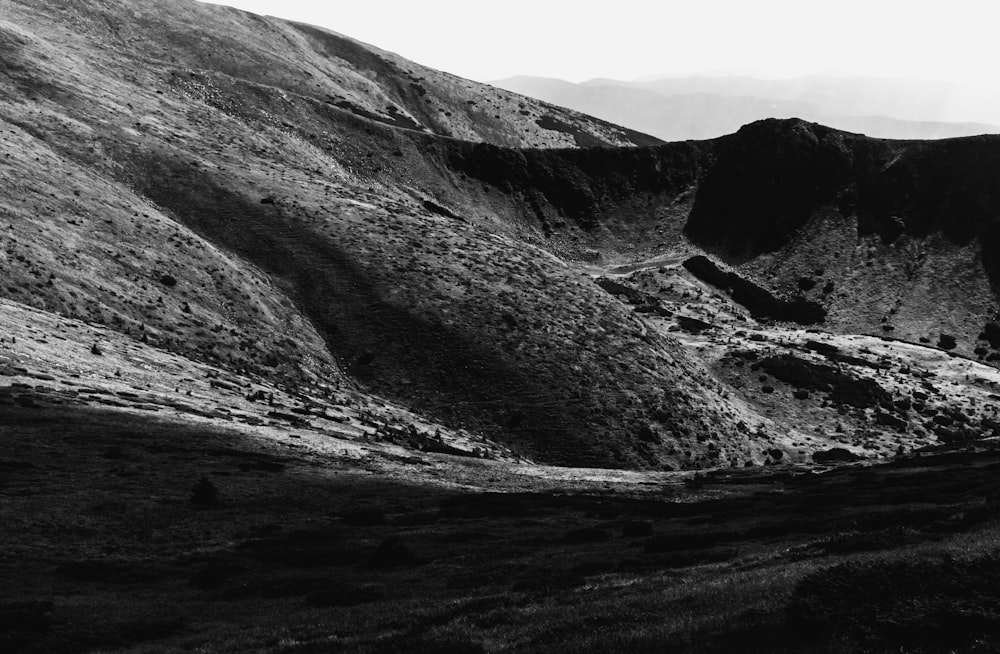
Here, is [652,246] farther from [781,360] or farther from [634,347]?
[634,347]

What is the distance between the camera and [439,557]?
32.6 meters

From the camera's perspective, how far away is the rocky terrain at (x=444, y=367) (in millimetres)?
23484

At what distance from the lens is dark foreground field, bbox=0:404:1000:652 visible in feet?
48.7

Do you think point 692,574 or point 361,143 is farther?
point 361,143

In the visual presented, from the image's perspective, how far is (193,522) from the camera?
3581 cm

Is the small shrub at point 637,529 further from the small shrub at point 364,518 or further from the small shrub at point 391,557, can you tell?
the small shrub at point 364,518

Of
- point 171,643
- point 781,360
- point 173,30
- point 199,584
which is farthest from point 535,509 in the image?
point 173,30

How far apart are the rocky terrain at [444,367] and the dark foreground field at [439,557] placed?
207mm

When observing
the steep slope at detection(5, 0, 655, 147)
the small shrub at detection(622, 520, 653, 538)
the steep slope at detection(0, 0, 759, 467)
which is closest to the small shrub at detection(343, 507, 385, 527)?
the small shrub at detection(622, 520, 653, 538)

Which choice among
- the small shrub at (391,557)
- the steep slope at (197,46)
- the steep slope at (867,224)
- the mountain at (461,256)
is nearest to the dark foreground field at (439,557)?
the small shrub at (391,557)

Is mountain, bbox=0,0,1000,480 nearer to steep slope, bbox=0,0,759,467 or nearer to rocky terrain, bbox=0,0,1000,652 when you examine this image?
steep slope, bbox=0,0,759,467

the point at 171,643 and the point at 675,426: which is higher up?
the point at 171,643

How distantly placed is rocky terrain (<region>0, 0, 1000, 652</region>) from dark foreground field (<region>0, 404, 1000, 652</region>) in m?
0.21

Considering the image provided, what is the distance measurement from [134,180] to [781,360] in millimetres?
88442
